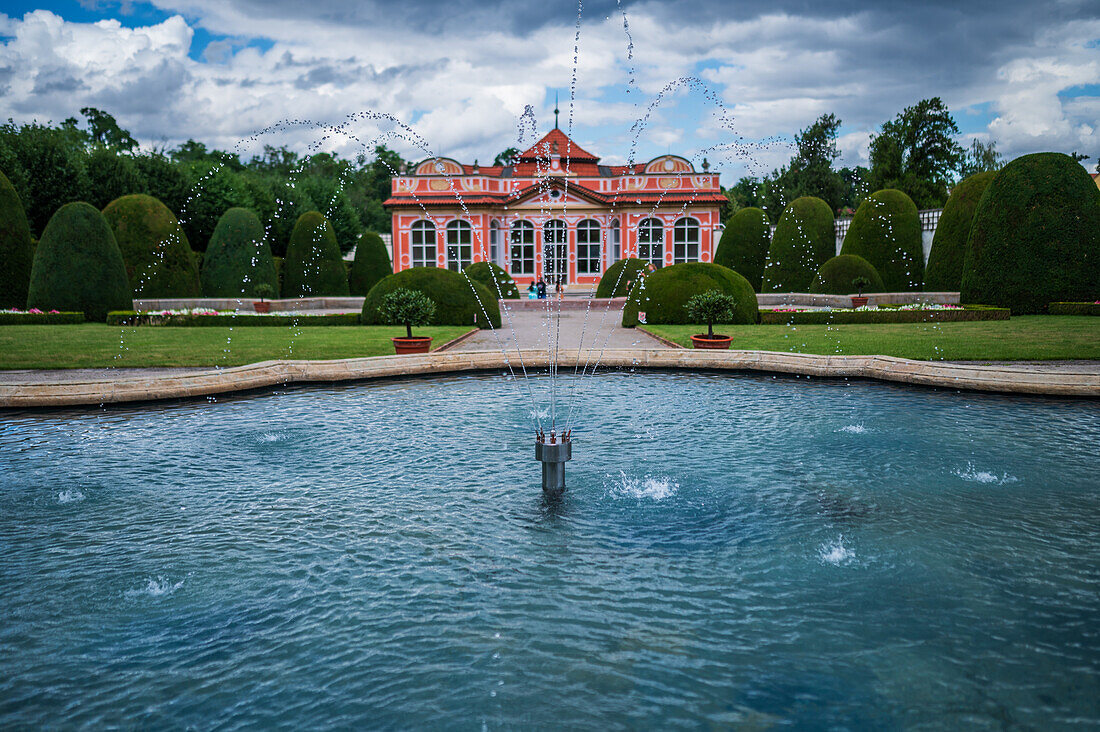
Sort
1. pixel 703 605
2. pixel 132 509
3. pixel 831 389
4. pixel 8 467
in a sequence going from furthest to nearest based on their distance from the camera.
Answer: pixel 831 389, pixel 8 467, pixel 132 509, pixel 703 605

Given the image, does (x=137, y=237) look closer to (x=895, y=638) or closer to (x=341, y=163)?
(x=895, y=638)

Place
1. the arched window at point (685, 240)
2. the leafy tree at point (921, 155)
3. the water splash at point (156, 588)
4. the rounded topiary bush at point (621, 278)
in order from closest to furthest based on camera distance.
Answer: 1. the water splash at point (156, 588)
2. the rounded topiary bush at point (621, 278)
3. the arched window at point (685, 240)
4. the leafy tree at point (921, 155)

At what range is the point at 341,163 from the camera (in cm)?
8381

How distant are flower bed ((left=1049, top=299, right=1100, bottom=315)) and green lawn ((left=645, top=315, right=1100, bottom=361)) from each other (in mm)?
631

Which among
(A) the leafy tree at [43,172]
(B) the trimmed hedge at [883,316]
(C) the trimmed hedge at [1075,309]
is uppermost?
(A) the leafy tree at [43,172]

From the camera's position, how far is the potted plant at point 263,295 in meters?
27.9

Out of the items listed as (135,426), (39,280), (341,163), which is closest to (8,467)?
(135,426)

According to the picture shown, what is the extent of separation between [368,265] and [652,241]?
1579 cm

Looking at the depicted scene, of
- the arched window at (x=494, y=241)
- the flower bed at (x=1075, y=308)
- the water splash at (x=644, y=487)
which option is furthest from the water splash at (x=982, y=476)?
the arched window at (x=494, y=241)

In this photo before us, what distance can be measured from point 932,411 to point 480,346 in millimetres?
9965

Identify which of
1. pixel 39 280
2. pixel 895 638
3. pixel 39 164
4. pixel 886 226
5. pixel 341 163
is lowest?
pixel 895 638

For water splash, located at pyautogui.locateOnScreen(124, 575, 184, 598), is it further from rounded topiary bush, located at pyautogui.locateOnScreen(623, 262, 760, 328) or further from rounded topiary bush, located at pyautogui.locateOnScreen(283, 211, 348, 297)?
rounded topiary bush, located at pyautogui.locateOnScreen(283, 211, 348, 297)

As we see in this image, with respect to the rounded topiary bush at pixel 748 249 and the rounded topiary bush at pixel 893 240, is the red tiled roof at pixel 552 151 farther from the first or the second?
the rounded topiary bush at pixel 893 240

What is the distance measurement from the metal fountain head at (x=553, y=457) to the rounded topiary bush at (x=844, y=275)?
2454 centimetres
